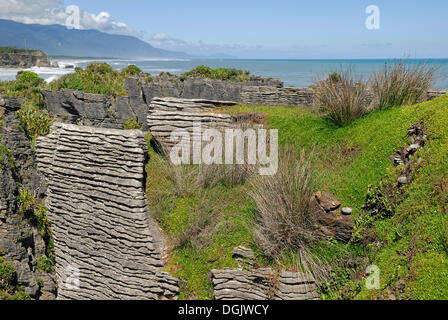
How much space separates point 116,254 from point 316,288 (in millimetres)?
4182

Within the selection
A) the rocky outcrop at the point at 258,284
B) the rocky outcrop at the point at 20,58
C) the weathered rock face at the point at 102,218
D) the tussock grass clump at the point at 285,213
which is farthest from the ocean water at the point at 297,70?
the rocky outcrop at the point at 20,58

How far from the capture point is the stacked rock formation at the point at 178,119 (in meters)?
8.48

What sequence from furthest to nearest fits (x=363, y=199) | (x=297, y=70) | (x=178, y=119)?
1. (x=297, y=70)
2. (x=178, y=119)
3. (x=363, y=199)

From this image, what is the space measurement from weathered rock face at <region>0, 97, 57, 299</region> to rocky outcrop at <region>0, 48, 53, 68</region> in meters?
74.6

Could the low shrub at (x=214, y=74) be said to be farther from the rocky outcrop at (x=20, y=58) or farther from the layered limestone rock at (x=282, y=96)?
the rocky outcrop at (x=20, y=58)

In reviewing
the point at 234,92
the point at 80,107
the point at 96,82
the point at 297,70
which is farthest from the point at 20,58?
the point at 234,92

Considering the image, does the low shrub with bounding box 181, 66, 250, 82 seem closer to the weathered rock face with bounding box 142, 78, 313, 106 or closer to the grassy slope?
the weathered rock face with bounding box 142, 78, 313, 106

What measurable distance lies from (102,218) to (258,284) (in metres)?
3.80

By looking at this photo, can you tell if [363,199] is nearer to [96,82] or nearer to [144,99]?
[144,99]

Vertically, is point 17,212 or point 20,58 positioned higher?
point 20,58

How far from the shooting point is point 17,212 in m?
7.49

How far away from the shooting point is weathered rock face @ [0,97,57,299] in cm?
692

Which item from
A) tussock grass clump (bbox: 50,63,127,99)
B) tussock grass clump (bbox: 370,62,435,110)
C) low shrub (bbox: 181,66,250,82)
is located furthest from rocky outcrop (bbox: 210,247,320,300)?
low shrub (bbox: 181,66,250,82)

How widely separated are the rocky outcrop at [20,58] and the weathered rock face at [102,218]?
76584 mm
